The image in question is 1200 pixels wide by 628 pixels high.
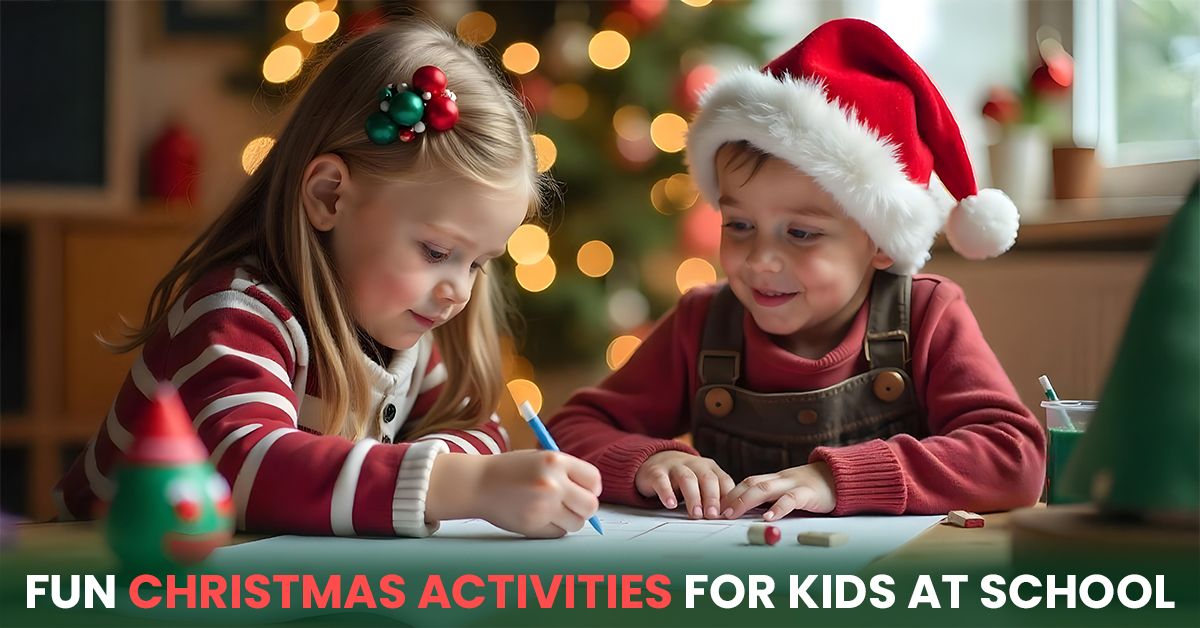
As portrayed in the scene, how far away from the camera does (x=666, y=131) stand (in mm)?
2531

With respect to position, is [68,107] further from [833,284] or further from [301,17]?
[833,284]

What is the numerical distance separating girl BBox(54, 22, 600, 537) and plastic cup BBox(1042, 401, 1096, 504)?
42 cm

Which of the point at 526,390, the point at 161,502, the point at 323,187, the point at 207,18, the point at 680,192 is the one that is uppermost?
the point at 207,18

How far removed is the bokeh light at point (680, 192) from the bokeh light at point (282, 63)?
1143 millimetres

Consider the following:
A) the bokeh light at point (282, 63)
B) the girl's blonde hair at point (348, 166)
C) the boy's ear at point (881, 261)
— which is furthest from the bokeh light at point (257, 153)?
the bokeh light at point (282, 63)

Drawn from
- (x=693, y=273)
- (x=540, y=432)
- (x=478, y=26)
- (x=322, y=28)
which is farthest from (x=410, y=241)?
(x=322, y=28)

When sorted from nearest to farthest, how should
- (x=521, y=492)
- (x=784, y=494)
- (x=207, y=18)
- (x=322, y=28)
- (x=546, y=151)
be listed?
(x=521, y=492) → (x=784, y=494) → (x=546, y=151) → (x=322, y=28) → (x=207, y=18)

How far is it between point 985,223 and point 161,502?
34.7 inches

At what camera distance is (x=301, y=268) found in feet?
3.15

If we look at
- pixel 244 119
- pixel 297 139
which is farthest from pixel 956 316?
pixel 244 119

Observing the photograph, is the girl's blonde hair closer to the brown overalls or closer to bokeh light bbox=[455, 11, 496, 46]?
the brown overalls

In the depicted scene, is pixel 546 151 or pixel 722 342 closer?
pixel 722 342

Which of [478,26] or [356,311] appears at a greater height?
[478,26]

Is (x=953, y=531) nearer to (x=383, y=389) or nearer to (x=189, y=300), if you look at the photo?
(x=383, y=389)
